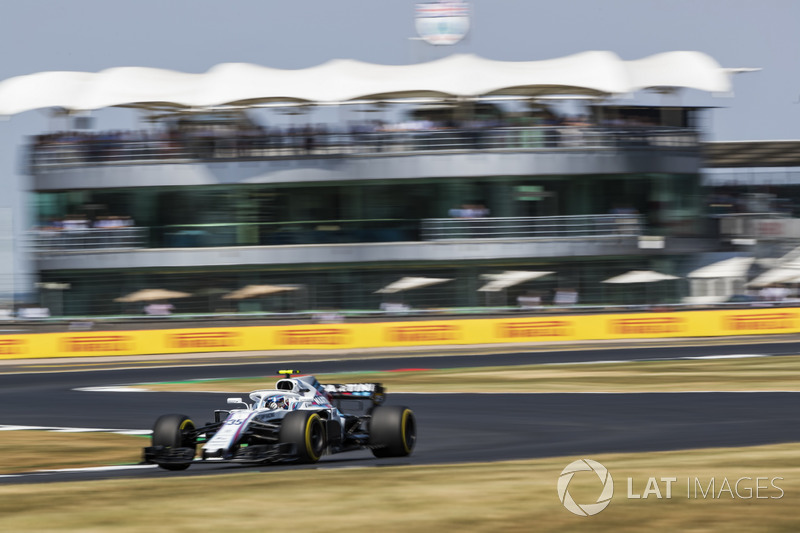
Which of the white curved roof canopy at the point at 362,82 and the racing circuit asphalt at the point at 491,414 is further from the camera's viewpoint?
the white curved roof canopy at the point at 362,82

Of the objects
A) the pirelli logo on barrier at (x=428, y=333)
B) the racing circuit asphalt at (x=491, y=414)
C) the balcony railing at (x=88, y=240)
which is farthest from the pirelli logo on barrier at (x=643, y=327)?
the balcony railing at (x=88, y=240)

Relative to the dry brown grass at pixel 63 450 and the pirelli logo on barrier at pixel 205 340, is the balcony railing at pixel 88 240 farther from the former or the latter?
the dry brown grass at pixel 63 450

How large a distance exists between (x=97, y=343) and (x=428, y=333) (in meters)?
9.91

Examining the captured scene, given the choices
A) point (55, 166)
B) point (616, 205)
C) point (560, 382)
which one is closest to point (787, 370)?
point (560, 382)

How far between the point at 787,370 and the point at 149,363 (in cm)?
1763

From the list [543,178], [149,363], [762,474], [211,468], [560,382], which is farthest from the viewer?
[543,178]

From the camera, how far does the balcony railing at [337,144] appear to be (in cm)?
3966

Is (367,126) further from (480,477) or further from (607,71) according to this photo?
(480,477)

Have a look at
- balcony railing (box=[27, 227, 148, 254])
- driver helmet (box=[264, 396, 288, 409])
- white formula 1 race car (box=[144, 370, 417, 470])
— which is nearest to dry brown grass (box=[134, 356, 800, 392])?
white formula 1 race car (box=[144, 370, 417, 470])

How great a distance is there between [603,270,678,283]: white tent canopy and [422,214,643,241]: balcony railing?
1.37 m

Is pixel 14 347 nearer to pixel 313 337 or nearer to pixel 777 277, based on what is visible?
pixel 313 337

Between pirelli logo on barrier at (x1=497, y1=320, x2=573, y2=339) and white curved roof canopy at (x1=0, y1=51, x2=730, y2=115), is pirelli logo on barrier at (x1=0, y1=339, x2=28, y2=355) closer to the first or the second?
white curved roof canopy at (x1=0, y1=51, x2=730, y2=115)

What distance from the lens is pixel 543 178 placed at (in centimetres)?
3962

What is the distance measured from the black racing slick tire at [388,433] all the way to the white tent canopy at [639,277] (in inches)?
1035
